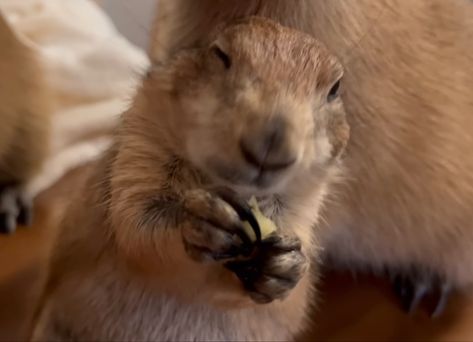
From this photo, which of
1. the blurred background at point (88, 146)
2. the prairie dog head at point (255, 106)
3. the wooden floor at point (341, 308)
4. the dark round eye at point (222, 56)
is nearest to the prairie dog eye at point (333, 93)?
the prairie dog head at point (255, 106)

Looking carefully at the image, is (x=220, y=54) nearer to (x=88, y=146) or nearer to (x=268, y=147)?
(x=268, y=147)

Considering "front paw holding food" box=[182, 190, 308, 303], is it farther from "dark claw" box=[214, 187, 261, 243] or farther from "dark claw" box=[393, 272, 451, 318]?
"dark claw" box=[393, 272, 451, 318]

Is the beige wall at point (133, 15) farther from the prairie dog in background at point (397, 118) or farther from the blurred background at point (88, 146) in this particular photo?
the prairie dog in background at point (397, 118)

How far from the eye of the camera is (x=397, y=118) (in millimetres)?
1083

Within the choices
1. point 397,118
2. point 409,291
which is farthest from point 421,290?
point 397,118

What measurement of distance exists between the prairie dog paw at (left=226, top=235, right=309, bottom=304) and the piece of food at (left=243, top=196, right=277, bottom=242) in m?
0.01

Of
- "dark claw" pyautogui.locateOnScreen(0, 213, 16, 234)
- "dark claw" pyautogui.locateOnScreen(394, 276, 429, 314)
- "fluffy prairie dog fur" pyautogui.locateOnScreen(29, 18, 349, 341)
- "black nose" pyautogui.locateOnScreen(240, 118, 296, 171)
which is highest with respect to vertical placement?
"black nose" pyautogui.locateOnScreen(240, 118, 296, 171)

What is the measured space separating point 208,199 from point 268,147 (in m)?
0.09

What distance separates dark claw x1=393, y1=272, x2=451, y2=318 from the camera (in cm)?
123

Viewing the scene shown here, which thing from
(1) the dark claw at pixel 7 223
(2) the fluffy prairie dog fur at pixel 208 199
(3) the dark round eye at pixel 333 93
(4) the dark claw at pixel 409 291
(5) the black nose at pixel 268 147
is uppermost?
(5) the black nose at pixel 268 147

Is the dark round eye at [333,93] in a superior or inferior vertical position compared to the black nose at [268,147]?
inferior

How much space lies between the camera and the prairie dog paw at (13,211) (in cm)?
130

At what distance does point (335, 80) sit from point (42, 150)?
64cm

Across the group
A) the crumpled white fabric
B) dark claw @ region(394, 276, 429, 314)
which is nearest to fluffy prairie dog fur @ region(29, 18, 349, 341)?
dark claw @ region(394, 276, 429, 314)
